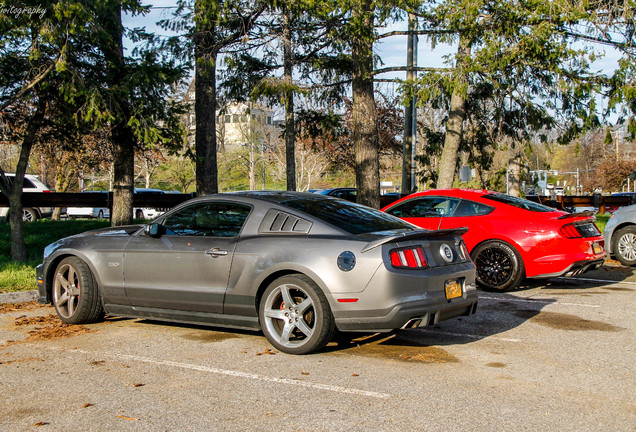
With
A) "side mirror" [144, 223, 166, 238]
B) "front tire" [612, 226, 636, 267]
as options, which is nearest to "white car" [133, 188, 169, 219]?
"front tire" [612, 226, 636, 267]

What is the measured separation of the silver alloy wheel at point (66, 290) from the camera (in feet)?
23.2

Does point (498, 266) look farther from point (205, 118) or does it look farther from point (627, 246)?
point (205, 118)

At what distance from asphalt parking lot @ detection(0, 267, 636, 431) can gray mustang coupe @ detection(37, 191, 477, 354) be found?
1.06 ft

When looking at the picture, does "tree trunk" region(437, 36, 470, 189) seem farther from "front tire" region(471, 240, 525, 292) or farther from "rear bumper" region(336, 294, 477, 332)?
"rear bumper" region(336, 294, 477, 332)

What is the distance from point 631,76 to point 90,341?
13.8 m

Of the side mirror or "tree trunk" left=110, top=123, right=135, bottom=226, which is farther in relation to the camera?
"tree trunk" left=110, top=123, right=135, bottom=226

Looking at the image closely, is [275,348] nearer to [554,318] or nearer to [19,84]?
[554,318]

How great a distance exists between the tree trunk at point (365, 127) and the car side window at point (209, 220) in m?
9.58

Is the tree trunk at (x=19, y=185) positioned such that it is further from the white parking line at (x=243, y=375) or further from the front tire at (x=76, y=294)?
the white parking line at (x=243, y=375)

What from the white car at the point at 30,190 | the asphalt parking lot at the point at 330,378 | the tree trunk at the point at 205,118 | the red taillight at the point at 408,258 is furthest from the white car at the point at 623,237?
the white car at the point at 30,190

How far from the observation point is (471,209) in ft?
32.7

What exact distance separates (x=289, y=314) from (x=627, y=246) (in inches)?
369

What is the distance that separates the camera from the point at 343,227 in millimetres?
5809

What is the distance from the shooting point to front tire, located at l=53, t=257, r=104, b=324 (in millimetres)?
6953
